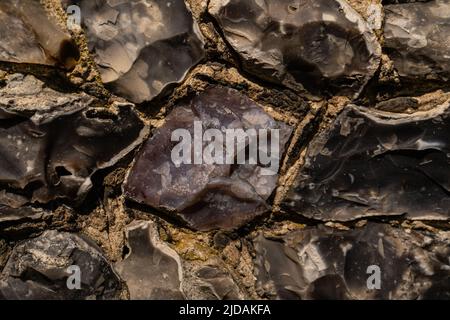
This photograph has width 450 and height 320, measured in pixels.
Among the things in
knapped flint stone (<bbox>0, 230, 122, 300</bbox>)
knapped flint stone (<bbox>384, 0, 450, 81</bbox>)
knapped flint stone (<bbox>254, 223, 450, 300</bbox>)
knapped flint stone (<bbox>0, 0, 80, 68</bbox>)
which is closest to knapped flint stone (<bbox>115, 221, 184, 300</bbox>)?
knapped flint stone (<bbox>0, 230, 122, 300</bbox>)

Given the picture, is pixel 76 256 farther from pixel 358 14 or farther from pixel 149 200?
pixel 358 14

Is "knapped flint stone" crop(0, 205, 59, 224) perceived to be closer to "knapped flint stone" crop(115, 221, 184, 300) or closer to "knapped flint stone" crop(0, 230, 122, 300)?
"knapped flint stone" crop(0, 230, 122, 300)

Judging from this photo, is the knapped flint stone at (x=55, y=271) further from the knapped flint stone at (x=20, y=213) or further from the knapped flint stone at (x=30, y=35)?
the knapped flint stone at (x=30, y=35)

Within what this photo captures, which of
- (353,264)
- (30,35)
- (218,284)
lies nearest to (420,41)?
(353,264)

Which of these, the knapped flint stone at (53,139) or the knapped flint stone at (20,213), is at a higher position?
the knapped flint stone at (53,139)

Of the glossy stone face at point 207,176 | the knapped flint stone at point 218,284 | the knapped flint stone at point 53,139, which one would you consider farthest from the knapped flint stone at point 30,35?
the knapped flint stone at point 218,284
